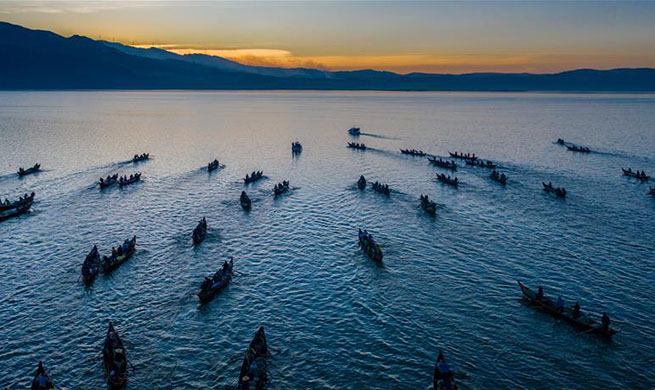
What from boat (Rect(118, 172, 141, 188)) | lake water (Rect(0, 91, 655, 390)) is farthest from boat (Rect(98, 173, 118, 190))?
lake water (Rect(0, 91, 655, 390))

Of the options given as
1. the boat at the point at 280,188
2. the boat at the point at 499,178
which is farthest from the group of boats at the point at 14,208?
the boat at the point at 499,178

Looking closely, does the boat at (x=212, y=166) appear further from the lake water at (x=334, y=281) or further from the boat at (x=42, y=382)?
the boat at (x=42, y=382)

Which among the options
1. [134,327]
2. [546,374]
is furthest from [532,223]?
[134,327]

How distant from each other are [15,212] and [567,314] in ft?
242

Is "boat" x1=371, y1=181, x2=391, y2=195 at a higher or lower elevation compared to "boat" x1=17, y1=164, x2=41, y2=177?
higher

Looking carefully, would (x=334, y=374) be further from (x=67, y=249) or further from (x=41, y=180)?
(x=41, y=180)

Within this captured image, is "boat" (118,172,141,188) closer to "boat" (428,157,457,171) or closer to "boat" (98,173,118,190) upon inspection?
"boat" (98,173,118,190)

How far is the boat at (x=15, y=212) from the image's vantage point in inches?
2461

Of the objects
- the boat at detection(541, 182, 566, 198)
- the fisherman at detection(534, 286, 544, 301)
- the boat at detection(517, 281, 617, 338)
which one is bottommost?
the boat at detection(517, 281, 617, 338)

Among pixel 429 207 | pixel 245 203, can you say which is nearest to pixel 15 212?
pixel 245 203

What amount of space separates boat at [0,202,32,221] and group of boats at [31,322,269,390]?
42.4m

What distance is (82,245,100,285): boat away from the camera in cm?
4375

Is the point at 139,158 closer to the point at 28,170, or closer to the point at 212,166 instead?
the point at 212,166

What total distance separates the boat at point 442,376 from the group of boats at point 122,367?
11891 millimetres
